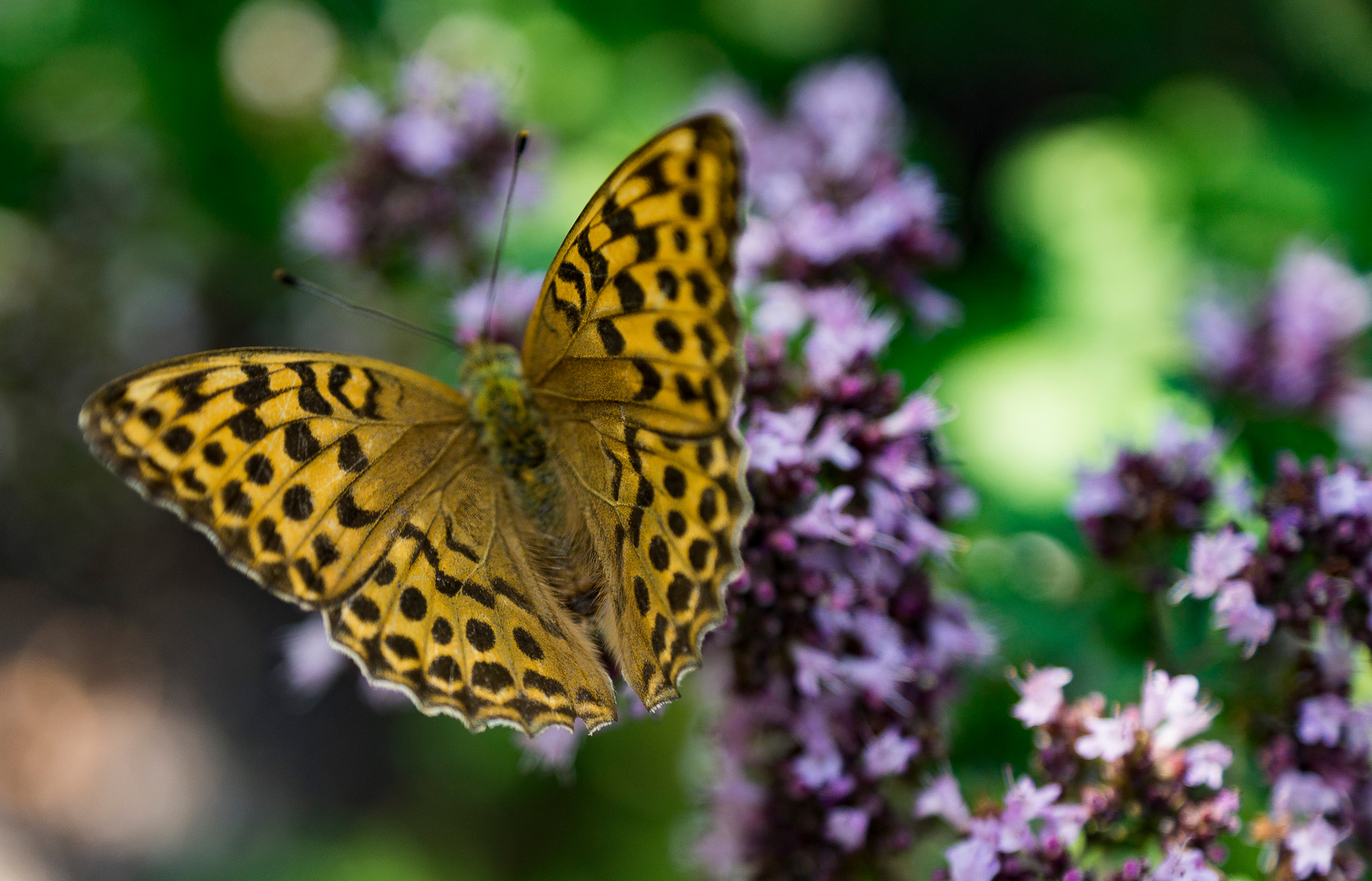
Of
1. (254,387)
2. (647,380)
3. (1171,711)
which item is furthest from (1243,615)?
(254,387)

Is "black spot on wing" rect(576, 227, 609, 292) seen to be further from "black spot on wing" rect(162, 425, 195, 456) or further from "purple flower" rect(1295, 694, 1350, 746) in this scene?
"purple flower" rect(1295, 694, 1350, 746)

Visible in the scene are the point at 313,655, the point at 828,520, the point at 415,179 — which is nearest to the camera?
the point at 828,520

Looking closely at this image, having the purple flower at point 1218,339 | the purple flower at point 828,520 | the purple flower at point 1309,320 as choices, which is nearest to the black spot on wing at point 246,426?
the purple flower at point 828,520

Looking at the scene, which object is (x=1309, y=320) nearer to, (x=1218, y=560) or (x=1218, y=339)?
(x=1218, y=339)

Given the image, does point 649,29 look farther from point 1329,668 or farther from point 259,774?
point 259,774

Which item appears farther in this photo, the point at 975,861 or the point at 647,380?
the point at 975,861

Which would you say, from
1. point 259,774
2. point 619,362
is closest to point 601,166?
point 619,362

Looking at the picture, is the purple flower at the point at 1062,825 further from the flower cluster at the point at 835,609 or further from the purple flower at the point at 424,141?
the purple flower at the point at 424,141
